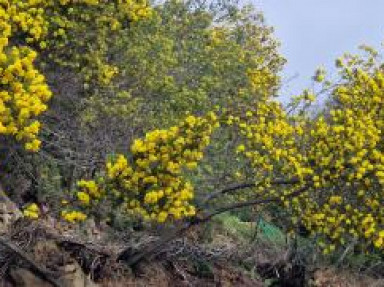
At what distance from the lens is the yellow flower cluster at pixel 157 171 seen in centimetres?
882

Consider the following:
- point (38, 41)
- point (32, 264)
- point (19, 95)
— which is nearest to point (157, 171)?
point (19, 95)

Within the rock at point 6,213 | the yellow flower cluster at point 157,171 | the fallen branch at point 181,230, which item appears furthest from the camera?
the fallen branch at point 181,230

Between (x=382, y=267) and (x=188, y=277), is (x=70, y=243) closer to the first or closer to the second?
(x=188, y=277)

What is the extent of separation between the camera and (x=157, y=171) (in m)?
8.97

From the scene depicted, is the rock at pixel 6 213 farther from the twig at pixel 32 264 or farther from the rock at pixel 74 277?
the rock at pixel 74 277

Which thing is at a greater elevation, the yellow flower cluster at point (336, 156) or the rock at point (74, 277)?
the yellow flower cluster at point (336, 156)

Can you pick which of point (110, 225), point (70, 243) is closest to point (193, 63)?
point (110, 225)

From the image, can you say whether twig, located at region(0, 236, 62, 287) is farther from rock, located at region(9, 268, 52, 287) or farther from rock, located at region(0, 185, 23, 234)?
rock, located at region(0, 185, 23, 234)

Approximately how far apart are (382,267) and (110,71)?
6.87 meters

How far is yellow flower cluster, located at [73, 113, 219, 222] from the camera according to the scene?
8.82 m

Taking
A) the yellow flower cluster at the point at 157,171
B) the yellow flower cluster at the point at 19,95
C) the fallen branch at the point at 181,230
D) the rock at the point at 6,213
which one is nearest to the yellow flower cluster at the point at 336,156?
the fallen branch at the point at 181,230

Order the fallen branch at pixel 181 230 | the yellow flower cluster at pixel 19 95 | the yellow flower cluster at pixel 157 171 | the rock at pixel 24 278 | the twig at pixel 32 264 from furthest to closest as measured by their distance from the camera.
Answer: the fallen branch at pixel 181 230 < the rock at pixel 24 278 < the twig at pixel 32 264 < the yellow flower cluster at pixel 157 171 < the yellow flower cluster at pixel 19 95

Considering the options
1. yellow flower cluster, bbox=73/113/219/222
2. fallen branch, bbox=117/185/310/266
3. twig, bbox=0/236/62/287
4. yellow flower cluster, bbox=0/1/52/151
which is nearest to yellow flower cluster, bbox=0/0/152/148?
yellow flower cluster, bbox=0/1/52/151

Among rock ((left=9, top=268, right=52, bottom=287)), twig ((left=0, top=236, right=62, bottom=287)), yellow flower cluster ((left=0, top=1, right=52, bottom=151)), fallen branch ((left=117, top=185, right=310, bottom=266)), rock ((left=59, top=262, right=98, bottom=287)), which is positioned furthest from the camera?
fallen branch ((left=117, top=185, right=310, bottom=266))
